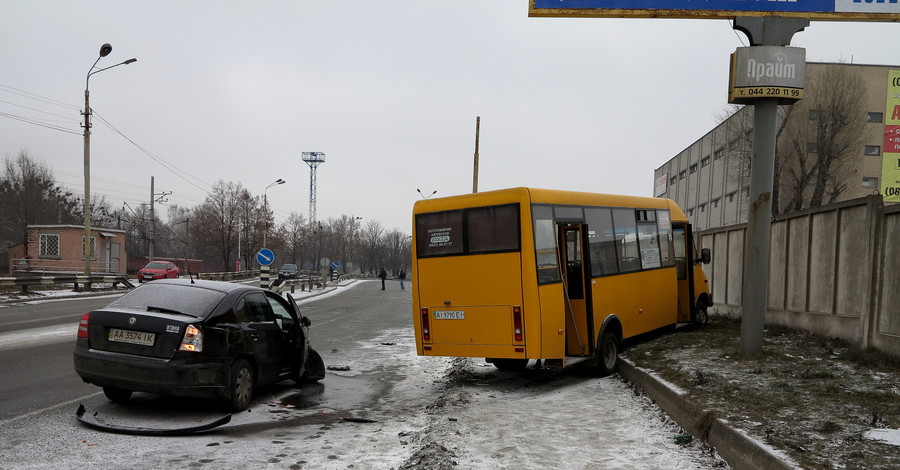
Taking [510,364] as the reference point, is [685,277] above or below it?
above

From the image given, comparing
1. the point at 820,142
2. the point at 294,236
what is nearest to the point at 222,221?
the point at 294,236

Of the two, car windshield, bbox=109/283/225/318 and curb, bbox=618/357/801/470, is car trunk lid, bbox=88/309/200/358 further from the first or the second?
curb, bbox=618/357/801/470

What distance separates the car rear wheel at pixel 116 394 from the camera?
7844 millimetres

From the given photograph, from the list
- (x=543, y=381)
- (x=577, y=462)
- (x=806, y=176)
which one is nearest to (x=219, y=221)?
(x=806, y=176)

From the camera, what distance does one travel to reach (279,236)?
76812 mm

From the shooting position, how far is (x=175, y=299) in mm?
7703

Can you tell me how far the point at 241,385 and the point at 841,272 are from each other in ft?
28.8

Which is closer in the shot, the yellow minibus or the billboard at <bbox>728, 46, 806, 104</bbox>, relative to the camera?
the yellow minibus

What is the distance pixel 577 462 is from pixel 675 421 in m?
1.94

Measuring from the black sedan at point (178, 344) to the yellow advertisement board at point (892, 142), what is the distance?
5026 centimetres

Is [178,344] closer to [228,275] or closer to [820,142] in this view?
[820,142]

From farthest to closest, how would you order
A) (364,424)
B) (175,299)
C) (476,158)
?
(476,158) → (175,299) → (364,424)

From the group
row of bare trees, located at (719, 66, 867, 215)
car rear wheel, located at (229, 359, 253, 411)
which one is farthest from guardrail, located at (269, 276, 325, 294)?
row of bare trees, located at (719, 66, 867, 215)

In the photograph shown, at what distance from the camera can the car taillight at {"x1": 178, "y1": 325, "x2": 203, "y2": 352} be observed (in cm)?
711
